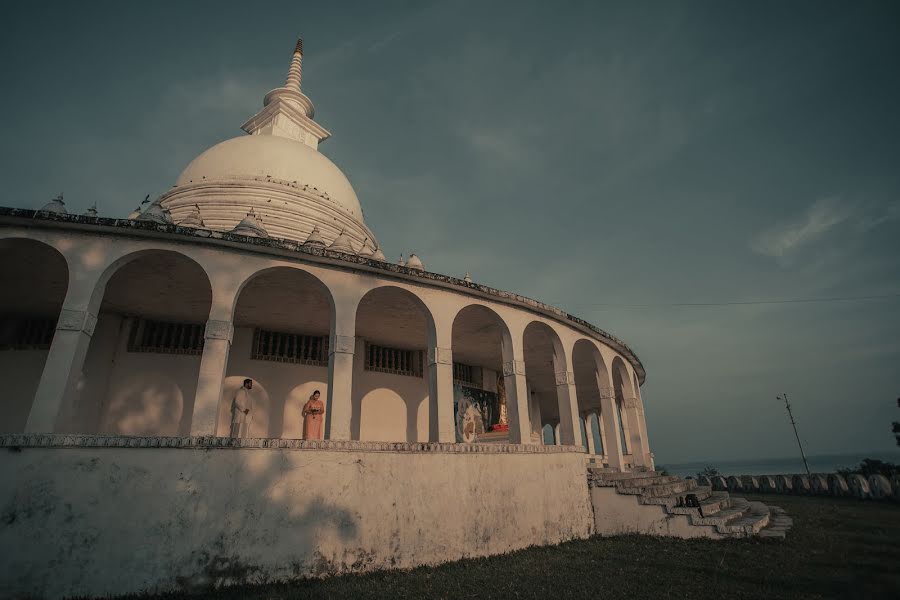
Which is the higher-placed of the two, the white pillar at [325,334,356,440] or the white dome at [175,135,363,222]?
the white dome at [175,135,363,222]

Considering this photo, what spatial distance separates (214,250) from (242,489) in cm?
502

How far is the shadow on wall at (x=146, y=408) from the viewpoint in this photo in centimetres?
1252

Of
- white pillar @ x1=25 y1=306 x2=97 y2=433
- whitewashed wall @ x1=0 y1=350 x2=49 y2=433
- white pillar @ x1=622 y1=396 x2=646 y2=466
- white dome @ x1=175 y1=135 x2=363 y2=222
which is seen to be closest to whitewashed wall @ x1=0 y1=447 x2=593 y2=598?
white pillar @ x1=25 y1=306 x2=97 y2=433

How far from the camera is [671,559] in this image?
8664mm

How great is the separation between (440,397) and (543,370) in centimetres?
1065

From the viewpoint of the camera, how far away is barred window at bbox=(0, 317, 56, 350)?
12.9 m

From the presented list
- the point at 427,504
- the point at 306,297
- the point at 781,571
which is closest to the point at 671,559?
the point at 781,571

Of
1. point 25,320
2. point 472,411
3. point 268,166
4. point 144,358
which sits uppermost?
point 268,166

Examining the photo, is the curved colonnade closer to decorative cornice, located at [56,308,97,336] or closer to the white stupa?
decorative cornice, located at [56,308,97,336]

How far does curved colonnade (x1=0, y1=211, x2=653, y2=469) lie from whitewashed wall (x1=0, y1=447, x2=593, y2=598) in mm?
1218

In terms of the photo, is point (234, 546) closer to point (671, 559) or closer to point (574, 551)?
point (574, 551)

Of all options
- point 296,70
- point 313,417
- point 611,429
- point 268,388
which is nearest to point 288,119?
point 296,70

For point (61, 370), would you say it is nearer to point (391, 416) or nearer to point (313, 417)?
point (313, 417)

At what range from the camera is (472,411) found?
17.2 metres
